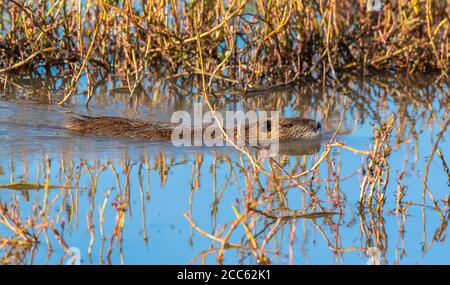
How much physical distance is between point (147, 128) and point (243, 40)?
8.25ft

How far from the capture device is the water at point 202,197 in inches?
168

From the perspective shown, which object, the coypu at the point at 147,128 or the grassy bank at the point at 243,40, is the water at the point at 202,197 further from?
the grassy bank at the point at 243,40

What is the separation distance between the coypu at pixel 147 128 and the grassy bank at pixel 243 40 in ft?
4.64

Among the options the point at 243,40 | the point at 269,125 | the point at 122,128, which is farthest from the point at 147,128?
the point at 243,40

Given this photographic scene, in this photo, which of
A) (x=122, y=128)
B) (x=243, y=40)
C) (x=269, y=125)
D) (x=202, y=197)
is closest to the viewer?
(x=202, y=197)

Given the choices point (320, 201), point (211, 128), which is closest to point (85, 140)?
point (211, 128)

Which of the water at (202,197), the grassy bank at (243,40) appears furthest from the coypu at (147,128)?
the grassy bank at (243,40)

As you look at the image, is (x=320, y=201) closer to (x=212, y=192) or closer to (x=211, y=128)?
(x=212, y=192)

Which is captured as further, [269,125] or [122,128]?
[269,125]

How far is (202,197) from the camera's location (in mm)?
5184

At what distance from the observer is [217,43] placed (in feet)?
29.5

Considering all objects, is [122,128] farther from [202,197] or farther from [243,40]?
[243,40]

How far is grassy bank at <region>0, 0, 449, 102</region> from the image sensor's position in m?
8.66
